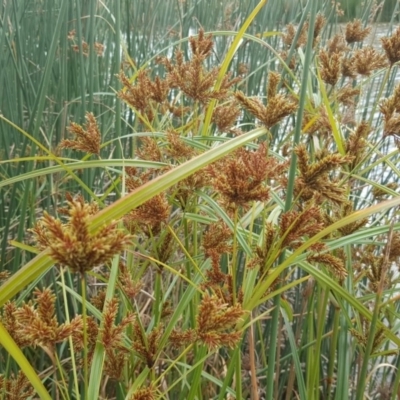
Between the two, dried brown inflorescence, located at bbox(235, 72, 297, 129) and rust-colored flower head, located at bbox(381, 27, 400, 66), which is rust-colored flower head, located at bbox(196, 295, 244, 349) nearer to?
dried brown inflorescence, located at bbox(235, 72, 297, 129)

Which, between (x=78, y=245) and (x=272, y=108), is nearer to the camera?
(x=78, y=245)

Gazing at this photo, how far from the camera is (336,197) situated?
0.50 meters

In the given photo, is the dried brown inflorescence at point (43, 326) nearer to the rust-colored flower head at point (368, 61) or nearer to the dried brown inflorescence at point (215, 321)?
the dried brown inflorescence at point (215, 321)

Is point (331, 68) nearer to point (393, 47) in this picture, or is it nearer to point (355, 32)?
point (393, 47)

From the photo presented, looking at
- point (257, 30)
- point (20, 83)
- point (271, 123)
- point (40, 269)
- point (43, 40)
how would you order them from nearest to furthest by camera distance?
point (40, 269), point (271, 123), point (20, 83), point (43, 40), point (257, 30)

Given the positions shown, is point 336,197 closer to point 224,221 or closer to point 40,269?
point 224,221

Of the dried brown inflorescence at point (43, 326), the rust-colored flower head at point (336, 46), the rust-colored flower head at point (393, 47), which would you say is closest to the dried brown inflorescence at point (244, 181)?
the dried brown inflorescence at point (43, 326)

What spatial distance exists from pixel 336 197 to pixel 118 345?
24cm

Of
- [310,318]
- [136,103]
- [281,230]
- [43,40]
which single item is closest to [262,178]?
[281,230]

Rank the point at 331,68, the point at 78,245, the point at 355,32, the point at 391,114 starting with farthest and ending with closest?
the point at 355,32 → the point at 331,68 → the point at 391,114 → the point at 78,245

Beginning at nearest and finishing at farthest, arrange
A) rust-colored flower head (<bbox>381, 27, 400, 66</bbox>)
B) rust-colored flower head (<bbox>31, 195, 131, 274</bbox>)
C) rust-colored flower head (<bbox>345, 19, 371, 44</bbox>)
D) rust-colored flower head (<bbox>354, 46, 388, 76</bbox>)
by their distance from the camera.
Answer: rust-colored flower head (<bbox>31, 195, 131, 274</bbox>), rust-colored flower head (<bbox>381, 27, 400, 66</bbox>), rust-colored flower head (<bbox>354, 46, 388, 76</bbox>), rust-colored flower head (<bbox>345, 19, 371, 44</bbox>)

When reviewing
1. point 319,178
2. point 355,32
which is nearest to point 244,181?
point 319,178

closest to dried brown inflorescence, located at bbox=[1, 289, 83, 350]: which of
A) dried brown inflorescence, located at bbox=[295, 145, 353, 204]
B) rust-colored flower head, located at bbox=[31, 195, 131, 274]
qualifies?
rust-colored flower head, located at bbox=[31, 195, 131, 274]

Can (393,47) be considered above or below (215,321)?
above
